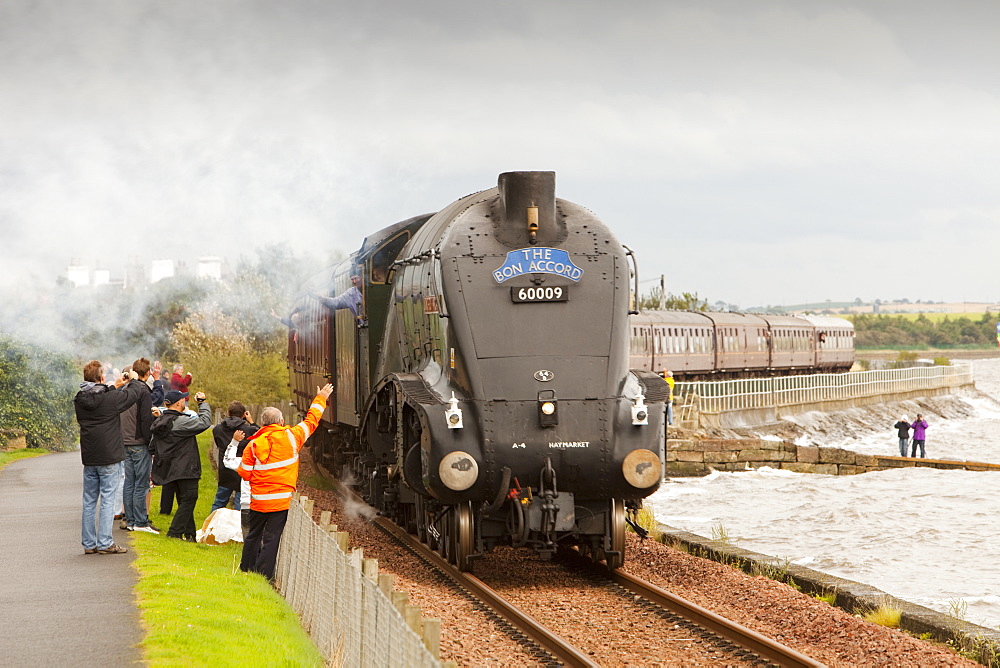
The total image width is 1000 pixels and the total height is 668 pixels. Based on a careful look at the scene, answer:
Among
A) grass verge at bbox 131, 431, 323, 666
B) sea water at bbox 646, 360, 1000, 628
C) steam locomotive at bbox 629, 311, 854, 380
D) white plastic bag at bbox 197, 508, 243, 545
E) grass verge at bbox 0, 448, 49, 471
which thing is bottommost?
sea water at bbox 646, 360, 1000, 628

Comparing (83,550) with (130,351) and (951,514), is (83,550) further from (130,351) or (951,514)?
(130,351)

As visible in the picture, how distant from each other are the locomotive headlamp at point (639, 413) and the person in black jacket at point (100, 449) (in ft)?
17.8

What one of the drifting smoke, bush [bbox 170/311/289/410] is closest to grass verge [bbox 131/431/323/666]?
the drifting smoke

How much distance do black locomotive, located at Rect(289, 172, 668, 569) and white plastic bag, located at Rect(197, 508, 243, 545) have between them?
7.96 ft

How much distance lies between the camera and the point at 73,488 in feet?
62.3

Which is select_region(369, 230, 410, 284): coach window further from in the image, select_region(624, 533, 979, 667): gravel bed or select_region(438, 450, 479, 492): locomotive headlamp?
select_region(624, 533, 979, 667): gravel bed

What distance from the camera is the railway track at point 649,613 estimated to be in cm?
852

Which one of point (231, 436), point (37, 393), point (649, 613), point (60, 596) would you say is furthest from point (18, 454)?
point (649, 613)

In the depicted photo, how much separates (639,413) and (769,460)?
70.7 feet

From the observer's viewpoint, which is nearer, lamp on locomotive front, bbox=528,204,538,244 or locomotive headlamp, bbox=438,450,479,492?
locomotive headlamp, bbox=438,450,479,492

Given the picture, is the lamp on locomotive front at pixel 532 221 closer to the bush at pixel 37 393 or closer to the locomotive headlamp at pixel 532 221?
the locomotive headlamp at pixel 532 221

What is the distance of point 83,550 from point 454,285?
5.09m

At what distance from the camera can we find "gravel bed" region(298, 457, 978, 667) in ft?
29.0

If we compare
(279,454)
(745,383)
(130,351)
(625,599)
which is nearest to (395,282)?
(279,454)
